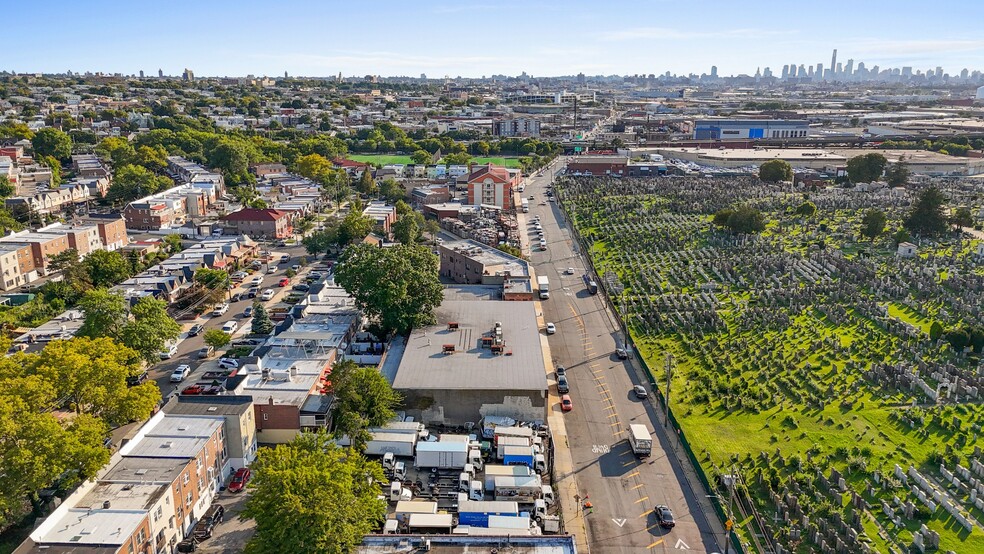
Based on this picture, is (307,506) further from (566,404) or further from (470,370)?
(566,404)

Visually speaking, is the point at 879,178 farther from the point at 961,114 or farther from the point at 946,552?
the point at 961,114

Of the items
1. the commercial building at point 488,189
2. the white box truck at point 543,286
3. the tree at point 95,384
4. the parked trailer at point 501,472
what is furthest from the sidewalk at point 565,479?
the commercial building at point 488,189

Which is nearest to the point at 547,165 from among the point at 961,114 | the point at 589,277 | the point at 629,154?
the point at 629,154

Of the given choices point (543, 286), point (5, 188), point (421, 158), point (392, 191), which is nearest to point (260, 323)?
point (543, 286)

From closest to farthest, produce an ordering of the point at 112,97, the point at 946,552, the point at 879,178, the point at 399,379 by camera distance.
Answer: the point at 946,552 → the point at 399,379 → the point at 879,178 → the point at 112,97

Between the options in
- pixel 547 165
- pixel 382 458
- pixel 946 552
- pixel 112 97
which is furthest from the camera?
pixel 112 97

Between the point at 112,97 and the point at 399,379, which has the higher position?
the point at 112,97
